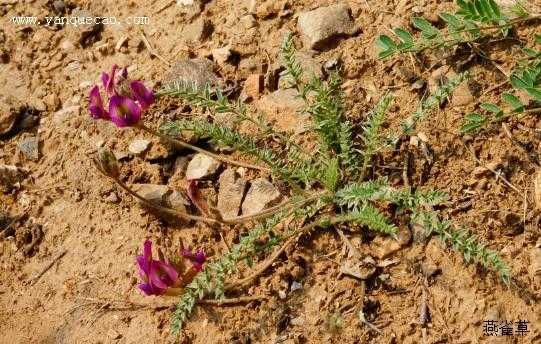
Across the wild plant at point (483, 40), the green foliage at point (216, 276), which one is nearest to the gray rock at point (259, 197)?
the green foliage at point (216, 276)

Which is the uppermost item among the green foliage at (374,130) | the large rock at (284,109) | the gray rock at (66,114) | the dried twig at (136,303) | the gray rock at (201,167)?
the green foliage at (374,130)

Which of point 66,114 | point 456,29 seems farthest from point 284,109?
point 66,114

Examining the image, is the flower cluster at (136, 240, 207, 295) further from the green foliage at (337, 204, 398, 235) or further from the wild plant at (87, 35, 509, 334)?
the green foliage at (337, 204, 398, 235)

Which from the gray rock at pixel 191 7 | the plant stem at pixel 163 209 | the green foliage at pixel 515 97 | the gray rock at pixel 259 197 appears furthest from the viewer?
the gray rock at pixel 191 7

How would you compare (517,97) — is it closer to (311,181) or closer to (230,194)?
(311,181)

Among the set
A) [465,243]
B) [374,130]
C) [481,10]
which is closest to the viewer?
[465,243]

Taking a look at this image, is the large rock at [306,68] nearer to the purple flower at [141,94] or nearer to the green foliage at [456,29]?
the green foliage at [456,29]
